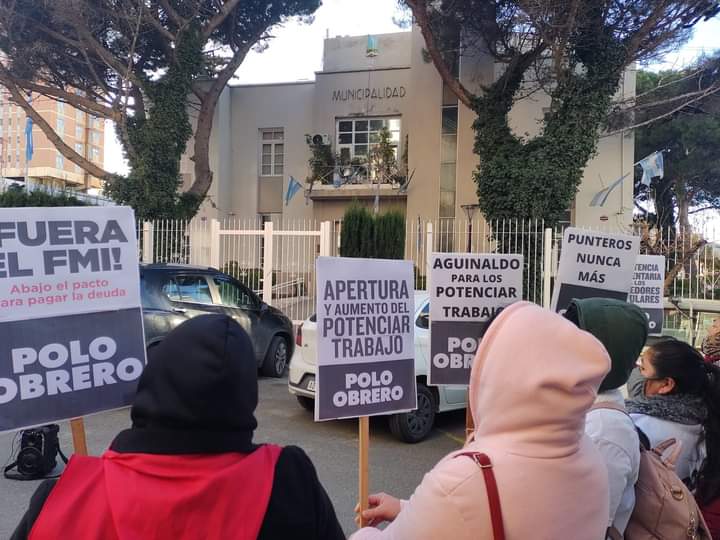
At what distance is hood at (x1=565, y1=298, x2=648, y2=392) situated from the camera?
2.10 metres

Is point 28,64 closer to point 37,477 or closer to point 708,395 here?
point 37,477

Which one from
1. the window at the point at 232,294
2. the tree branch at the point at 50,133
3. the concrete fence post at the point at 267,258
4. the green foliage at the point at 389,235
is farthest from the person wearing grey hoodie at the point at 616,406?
the tree branch at the point at 50,133

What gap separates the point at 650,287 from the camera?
708cm

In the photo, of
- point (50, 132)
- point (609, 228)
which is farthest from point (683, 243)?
point (50, 132)

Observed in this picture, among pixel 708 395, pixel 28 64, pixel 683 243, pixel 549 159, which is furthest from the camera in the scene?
pixel 28 64

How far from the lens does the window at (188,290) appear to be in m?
7.97

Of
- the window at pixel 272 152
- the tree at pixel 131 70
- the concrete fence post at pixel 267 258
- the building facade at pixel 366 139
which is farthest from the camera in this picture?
the window at pixel 272 152

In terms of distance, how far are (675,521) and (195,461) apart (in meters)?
1.58

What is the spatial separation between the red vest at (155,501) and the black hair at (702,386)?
1.89 metres

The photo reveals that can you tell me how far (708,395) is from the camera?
7.92ft

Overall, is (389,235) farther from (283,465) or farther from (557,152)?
(283,465)

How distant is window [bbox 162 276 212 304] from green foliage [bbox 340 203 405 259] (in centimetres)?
507

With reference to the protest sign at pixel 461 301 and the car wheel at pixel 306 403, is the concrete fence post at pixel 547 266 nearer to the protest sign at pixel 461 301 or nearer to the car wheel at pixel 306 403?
the car wheel at pixel 306 403

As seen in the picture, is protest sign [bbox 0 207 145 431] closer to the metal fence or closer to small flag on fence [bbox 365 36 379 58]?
the metal fence
